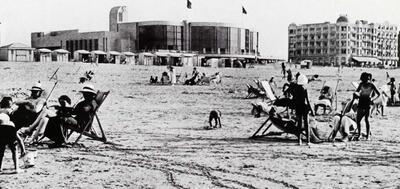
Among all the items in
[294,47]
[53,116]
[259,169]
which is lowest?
[259,169]

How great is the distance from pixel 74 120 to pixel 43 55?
4761 centimetres

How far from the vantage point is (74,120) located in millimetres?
8844

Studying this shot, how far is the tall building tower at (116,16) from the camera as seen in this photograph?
83.7 m

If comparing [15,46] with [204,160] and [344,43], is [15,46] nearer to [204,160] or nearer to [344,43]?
[204,160]

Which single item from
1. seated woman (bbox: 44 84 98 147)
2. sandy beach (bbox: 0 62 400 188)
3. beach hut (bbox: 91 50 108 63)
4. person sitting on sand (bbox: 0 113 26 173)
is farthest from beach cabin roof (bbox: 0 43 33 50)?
person sitting on sand (bbox: 0 113 26 173)

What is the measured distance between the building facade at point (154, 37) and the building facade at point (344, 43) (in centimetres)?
2134

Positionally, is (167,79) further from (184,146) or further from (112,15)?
(112,15)

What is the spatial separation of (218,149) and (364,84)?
3.18 m

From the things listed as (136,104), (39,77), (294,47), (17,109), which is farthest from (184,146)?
(294,47)

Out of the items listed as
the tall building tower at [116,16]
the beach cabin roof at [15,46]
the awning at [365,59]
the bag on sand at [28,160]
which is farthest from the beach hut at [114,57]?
the bag on sand at [28,160]

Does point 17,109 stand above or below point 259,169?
above

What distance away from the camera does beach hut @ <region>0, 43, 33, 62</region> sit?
5306cm

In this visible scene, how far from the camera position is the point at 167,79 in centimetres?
2927

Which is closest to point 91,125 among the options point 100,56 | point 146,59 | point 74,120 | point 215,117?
point 74,120
